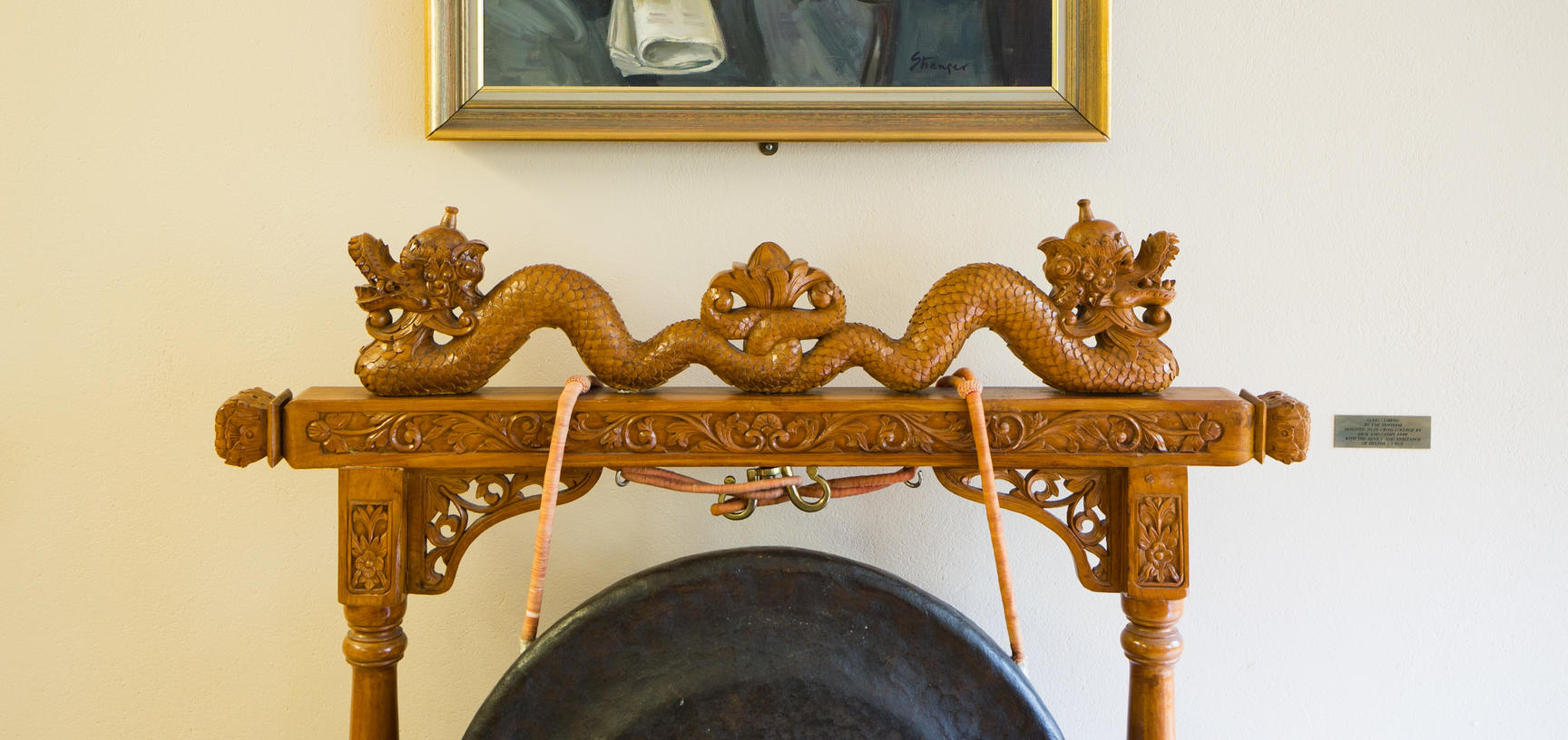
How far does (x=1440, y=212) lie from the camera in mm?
1167

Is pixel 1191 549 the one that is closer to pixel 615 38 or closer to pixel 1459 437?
pixel 1459 437

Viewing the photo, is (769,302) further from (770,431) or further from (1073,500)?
(1073,500)

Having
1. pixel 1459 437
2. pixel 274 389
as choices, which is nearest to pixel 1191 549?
pixel 1459 437

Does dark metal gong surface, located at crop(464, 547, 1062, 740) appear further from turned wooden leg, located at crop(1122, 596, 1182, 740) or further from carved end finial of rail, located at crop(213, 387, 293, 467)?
carved end finial of rail, located at crop(213, 387, 293, 467)

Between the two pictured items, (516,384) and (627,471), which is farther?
(516,384)

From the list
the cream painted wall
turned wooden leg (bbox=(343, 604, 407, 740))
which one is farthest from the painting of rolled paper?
turned wooden leg (bbox=(343, 604, 407, 740))

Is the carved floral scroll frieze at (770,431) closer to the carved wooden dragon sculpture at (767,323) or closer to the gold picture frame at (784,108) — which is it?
the carved wooden dragon sculpture at (767,323)

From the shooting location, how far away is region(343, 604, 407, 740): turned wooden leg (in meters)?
0.98

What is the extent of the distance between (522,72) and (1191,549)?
0.98m

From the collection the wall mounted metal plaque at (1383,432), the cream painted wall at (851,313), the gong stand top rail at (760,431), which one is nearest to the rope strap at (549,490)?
the gong stand top rail at (760,431)

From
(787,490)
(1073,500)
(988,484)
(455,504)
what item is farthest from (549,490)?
(1073,500)

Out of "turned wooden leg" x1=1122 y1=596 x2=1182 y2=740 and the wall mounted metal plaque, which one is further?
the wall mounted metal plaque

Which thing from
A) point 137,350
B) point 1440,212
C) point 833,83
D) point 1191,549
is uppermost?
point 833,83
